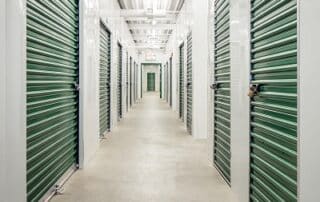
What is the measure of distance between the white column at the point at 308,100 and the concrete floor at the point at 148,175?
1.81 meters

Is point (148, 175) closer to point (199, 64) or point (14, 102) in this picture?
point (14, 102)

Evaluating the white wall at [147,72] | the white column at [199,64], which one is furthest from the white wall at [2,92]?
the white wall at [147,72]

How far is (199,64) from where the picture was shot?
7867 millimetres

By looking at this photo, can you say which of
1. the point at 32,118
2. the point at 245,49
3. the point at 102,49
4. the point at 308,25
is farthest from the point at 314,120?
the point at 102,49

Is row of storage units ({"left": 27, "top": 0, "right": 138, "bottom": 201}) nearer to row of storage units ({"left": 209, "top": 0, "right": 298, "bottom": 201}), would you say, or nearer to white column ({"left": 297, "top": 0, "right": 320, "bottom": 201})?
row of storage units ({"left": 209, "top": 0, "right": 298, "bottom": 201})

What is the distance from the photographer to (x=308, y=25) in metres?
2.07

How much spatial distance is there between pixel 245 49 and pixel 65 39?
84.0 inches

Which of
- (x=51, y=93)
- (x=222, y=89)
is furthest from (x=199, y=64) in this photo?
(x=51, y=93)

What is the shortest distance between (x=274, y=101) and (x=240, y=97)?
82 centimetres

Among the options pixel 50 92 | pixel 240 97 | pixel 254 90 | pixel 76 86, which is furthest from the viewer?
Result: pixel 76 86

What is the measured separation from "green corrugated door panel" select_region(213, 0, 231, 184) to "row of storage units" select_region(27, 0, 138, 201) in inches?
72.1

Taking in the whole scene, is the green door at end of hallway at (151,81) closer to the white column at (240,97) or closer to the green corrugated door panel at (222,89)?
the green corrugated door panel at (222,89)

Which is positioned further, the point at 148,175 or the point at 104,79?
the point at 104,79

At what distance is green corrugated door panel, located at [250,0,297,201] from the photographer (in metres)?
2.49
